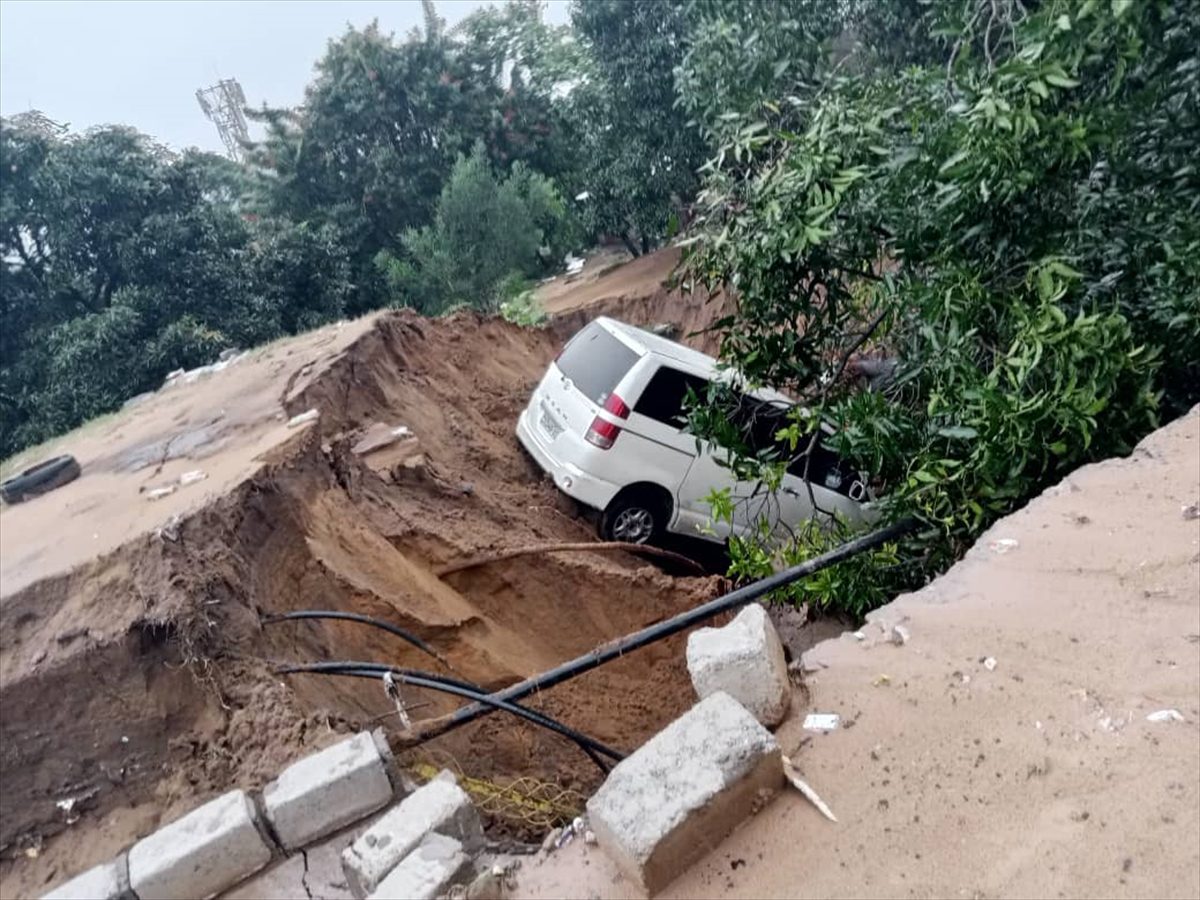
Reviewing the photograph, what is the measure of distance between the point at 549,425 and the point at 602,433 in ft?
2.71

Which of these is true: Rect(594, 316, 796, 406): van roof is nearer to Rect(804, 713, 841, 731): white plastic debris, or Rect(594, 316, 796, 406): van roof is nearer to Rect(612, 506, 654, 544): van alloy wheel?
Rect(612, 506, 654, 544): van alloy wheel

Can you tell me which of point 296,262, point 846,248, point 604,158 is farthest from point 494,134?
point 846,248

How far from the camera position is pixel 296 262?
57.3ft

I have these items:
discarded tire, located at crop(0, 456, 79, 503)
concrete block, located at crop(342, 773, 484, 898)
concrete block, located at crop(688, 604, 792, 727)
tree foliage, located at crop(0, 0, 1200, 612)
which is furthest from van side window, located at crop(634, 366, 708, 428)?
discarded tire, located at crop(0, 456, 79, 503)

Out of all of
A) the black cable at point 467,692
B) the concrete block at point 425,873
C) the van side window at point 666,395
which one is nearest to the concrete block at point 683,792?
the concrete block at point 425,873

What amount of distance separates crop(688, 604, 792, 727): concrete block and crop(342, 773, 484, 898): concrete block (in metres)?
0.97

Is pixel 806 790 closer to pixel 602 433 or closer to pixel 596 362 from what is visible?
pixel 602 433

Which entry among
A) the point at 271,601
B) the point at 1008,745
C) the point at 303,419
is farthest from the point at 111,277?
the point at 1008,745

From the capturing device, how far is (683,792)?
9.27 ft

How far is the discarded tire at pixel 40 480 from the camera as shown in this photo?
7.72m

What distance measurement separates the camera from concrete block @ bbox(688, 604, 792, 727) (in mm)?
3291

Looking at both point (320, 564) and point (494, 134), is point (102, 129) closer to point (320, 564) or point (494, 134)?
point (494, 134)

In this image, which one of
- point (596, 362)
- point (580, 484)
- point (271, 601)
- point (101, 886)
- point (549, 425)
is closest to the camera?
point (101, 886)

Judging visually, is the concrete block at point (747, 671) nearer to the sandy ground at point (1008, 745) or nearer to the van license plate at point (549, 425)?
the sandy ground at point (1008, 745)
